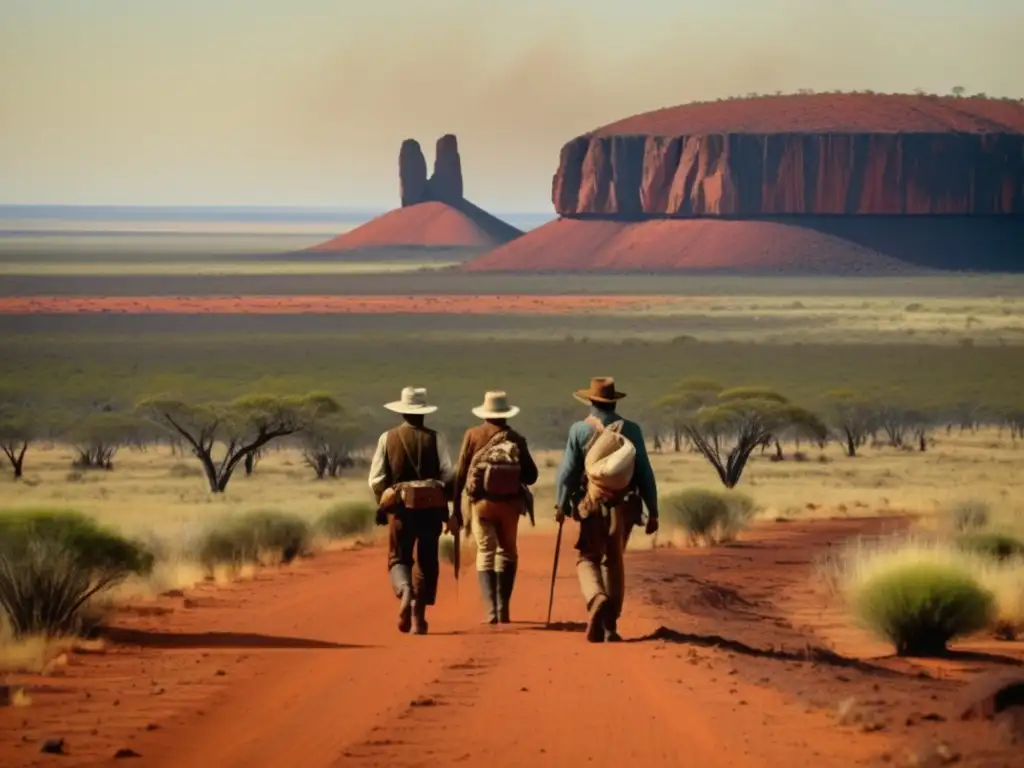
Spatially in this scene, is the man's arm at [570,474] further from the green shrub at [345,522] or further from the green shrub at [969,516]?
the green shrub at [969,516]

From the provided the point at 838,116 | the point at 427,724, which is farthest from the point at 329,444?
the point at 838,116

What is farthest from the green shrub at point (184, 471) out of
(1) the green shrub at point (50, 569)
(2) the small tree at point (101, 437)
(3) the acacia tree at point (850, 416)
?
(1) the green shrub at point (50, 569)

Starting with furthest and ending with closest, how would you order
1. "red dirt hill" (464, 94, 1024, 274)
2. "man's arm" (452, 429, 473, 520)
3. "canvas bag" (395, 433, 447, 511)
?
"red dirt hill" (464, 94, 1024, 274) → "man's arm" (452, 429, 473, 520) → "canvas bag" (395, 433, 447, 511)

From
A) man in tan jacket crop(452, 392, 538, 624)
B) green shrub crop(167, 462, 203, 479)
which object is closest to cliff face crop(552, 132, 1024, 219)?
green shrub crop(167, 462, 203, 479)

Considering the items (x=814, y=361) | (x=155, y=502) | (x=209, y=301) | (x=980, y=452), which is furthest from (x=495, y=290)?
(x=155, y=502)

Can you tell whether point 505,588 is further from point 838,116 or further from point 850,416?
point 838,116

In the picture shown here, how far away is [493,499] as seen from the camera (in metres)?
13.6

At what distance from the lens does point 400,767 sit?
8.81 metres

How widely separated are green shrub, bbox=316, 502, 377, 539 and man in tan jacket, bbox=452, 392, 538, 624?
946 cm

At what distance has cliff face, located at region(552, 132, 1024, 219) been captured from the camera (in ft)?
552

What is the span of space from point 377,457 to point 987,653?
13.6 feet

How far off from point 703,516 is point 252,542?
5.59 metres

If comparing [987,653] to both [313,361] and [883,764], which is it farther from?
[313,361]

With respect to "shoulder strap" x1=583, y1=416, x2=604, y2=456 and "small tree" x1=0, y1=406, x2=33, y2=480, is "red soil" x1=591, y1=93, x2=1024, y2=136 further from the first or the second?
"shoulder strap" x1=583, y1=416, x2=604, y2=456
